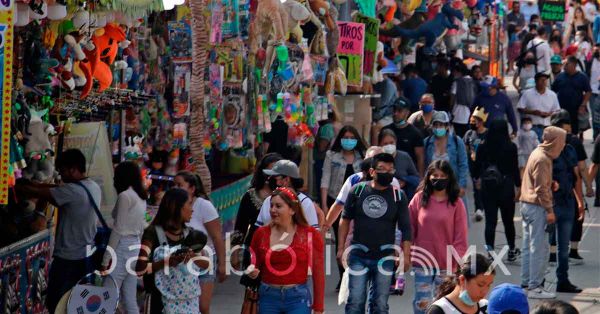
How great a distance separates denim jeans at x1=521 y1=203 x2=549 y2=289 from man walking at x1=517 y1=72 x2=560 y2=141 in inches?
302

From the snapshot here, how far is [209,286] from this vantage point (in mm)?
11047

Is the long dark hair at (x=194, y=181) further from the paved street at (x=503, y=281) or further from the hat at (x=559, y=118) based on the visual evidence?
the hat at (x=559, y=118)

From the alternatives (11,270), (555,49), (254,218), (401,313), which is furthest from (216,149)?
(555,49)

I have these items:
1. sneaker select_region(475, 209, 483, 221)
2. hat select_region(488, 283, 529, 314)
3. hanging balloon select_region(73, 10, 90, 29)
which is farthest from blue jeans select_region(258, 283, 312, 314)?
sneaker select_region(475, 209, 483, 221)

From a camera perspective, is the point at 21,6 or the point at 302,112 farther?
the point at 302,112

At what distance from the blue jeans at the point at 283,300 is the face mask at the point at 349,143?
4211 millimetres

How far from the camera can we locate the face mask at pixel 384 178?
36.8 feet

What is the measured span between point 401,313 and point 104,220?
314cm

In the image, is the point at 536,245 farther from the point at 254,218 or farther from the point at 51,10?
the point at 51,10

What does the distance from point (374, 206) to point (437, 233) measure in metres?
0.55

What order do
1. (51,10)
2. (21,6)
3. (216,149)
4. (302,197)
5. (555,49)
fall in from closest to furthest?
(21,6)
(51,10)
(302,197)
(216,149)
(555,49)

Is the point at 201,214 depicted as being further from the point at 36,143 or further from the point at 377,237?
the point at 36,143

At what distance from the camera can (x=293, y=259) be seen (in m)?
10.0

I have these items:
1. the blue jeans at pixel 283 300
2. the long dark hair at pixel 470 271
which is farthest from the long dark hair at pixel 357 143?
the long dark hair at pixel 470 271
